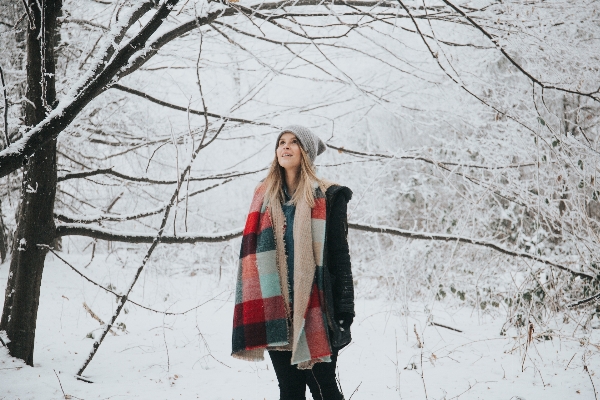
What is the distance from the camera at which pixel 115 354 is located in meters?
3.12

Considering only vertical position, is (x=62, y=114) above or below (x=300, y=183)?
above

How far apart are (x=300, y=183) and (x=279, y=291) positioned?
47 cm

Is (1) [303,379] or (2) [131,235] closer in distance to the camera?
(1) [303,379]

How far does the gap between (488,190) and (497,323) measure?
5.54 ft

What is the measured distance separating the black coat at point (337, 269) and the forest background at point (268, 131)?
656 millimetres

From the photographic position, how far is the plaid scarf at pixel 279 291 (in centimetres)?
163

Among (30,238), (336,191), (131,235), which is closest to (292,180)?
(336,191)

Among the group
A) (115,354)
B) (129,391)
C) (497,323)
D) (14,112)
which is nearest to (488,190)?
(497,323)

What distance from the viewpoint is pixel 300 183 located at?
187 centimetres

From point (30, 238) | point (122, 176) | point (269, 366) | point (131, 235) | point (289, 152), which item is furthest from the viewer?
point (269, 366)

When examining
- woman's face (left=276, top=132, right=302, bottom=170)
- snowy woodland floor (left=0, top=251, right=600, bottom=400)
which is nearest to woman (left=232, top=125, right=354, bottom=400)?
woman's face (left=276, top=132, right=302, bottom=170)

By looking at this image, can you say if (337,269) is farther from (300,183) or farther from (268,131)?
(268,131)

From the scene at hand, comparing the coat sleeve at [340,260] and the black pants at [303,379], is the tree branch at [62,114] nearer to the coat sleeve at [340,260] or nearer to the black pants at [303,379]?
the coat sleeve at [340,260]

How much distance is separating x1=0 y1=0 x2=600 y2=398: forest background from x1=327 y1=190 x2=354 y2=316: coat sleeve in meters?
0.67
